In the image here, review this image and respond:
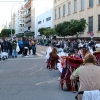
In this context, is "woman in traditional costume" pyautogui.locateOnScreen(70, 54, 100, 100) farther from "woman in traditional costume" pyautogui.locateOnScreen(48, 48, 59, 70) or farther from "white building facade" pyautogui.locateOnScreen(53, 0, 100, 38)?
"white building facade" pyautogui.locateOnScreen(53, 0, 100, 38)

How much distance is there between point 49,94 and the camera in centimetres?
789

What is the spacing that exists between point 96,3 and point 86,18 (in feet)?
13.9

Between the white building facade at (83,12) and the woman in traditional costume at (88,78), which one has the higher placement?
the white building facade at (83,12)

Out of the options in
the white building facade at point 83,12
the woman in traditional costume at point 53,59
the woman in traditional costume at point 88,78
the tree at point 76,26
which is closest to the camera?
the woman in traditional costume at point 88,78

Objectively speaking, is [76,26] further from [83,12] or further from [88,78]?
[88,78]

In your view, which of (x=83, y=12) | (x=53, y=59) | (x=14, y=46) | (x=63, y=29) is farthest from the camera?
(x=63, y=29)

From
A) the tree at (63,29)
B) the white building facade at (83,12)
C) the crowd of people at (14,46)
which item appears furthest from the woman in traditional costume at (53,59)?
the tree at (63,29)

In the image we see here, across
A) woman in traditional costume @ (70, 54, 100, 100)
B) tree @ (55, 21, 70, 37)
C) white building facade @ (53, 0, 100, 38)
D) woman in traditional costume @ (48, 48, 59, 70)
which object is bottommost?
woman in traditional costume @ (48, 48, 59, 70)

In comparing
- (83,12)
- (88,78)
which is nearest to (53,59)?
(88,78)

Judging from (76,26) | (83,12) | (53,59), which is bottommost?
(53,59)

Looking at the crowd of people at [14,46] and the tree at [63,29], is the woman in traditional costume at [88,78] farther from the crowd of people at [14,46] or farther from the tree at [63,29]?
the tree at [63,29]

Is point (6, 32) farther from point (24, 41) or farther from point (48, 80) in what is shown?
point (48, 80)

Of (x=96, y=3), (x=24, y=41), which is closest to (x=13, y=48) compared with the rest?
(x=24, y=41)

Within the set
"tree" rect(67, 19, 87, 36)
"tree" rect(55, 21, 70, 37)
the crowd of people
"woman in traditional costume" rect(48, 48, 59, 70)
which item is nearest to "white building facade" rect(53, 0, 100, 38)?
"tree" rect(67, 19, 87, 36)
